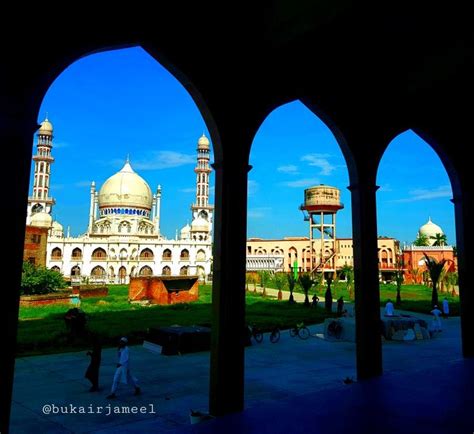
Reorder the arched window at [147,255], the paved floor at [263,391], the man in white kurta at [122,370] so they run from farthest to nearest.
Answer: the arched window at [147,255], the man in white kurta at [122,370], the paved floor at [263,391]

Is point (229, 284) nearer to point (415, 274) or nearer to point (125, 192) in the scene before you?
point (415, 274)

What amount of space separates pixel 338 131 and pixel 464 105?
3131 millimetres

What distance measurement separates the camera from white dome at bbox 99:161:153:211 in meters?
68.6

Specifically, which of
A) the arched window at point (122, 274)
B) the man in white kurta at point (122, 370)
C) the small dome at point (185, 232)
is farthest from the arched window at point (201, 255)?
the man in white kurta at point (122, 370)

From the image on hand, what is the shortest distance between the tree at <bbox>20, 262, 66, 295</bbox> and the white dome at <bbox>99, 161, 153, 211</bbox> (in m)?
40.0

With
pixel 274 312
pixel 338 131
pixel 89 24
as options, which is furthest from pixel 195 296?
pixel 89 24

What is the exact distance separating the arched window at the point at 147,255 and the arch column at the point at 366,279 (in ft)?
194

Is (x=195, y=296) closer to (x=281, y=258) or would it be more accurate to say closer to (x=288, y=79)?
(x=288, y=79)

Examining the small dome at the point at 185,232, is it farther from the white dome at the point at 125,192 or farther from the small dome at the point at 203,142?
the small dome at the point at 203,142

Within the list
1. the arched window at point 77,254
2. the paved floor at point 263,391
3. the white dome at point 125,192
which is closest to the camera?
the paved floor at point 263,391

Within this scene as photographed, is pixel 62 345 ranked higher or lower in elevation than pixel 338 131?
lower

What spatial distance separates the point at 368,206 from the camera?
7559 millimetres

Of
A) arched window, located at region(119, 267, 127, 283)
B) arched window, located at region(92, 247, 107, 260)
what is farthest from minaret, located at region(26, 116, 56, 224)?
arched window, located at region(119, 267, 127, 283)

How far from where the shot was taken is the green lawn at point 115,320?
13.9 m
